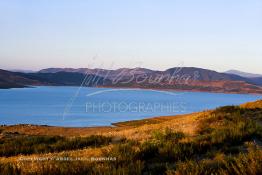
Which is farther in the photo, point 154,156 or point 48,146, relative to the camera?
point 48,146

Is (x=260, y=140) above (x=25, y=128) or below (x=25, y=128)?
above

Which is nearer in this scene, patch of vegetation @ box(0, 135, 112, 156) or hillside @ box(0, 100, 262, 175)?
hillside @ box(0, 100, 262, 175)

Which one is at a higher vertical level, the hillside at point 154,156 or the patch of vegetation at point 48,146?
the hillside at point 154,156

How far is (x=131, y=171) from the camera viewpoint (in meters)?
6.86

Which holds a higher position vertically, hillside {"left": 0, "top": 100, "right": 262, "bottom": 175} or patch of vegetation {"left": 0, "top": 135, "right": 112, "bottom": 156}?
hillside {"left": 0, "top": 100, "right": 262, "bottom": 175}

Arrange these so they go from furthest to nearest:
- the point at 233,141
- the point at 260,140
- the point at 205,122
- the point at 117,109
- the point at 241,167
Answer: the point at 117,109, the point at 205,122, the point at 260,140, the point at 233,141, the point at 241,167

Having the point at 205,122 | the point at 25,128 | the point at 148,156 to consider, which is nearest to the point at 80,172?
the point at 148,156

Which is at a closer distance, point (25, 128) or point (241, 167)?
→ point (241, 167)

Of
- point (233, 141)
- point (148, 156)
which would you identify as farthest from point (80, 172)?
point (233, 141)

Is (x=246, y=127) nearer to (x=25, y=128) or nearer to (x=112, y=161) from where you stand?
(x=112, y=161)

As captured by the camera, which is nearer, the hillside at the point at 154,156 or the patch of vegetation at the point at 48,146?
the hillside at the point at 154,156

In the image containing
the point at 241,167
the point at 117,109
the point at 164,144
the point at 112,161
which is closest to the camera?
the point at 241,167

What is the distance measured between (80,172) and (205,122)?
13720 millimetres

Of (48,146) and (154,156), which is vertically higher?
(154,156)
